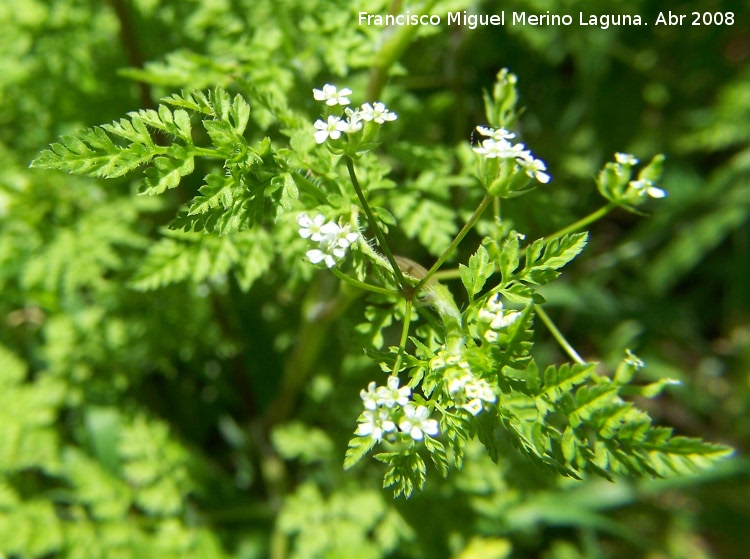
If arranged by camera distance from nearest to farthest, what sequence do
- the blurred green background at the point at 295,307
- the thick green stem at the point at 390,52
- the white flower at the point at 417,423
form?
the white flower at the point at 417,423 < the thick green stem at the point at 390,52 < the blurred green background at the point at 295,307

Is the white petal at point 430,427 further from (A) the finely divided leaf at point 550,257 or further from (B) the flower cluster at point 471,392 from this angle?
(A) the finely divided leaf at point 550,257

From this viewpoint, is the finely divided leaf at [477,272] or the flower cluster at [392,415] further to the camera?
the finely divided leaf at [477,272]

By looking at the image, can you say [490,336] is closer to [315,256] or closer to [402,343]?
[402,343]

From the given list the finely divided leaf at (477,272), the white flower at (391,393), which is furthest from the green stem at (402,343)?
the finely divided leaf at (477,272)

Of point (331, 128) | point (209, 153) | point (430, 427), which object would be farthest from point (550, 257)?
point (209, 153)

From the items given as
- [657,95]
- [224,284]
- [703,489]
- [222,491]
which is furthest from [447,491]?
[657,95]

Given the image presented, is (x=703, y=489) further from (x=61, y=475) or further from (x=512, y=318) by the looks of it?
(x=61, y=475)

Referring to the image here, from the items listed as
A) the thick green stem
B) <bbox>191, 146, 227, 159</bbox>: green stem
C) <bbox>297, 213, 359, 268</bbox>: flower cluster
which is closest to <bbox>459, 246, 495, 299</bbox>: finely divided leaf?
<bbox>297, 213, 359, 268</bbox>: flower cluster
